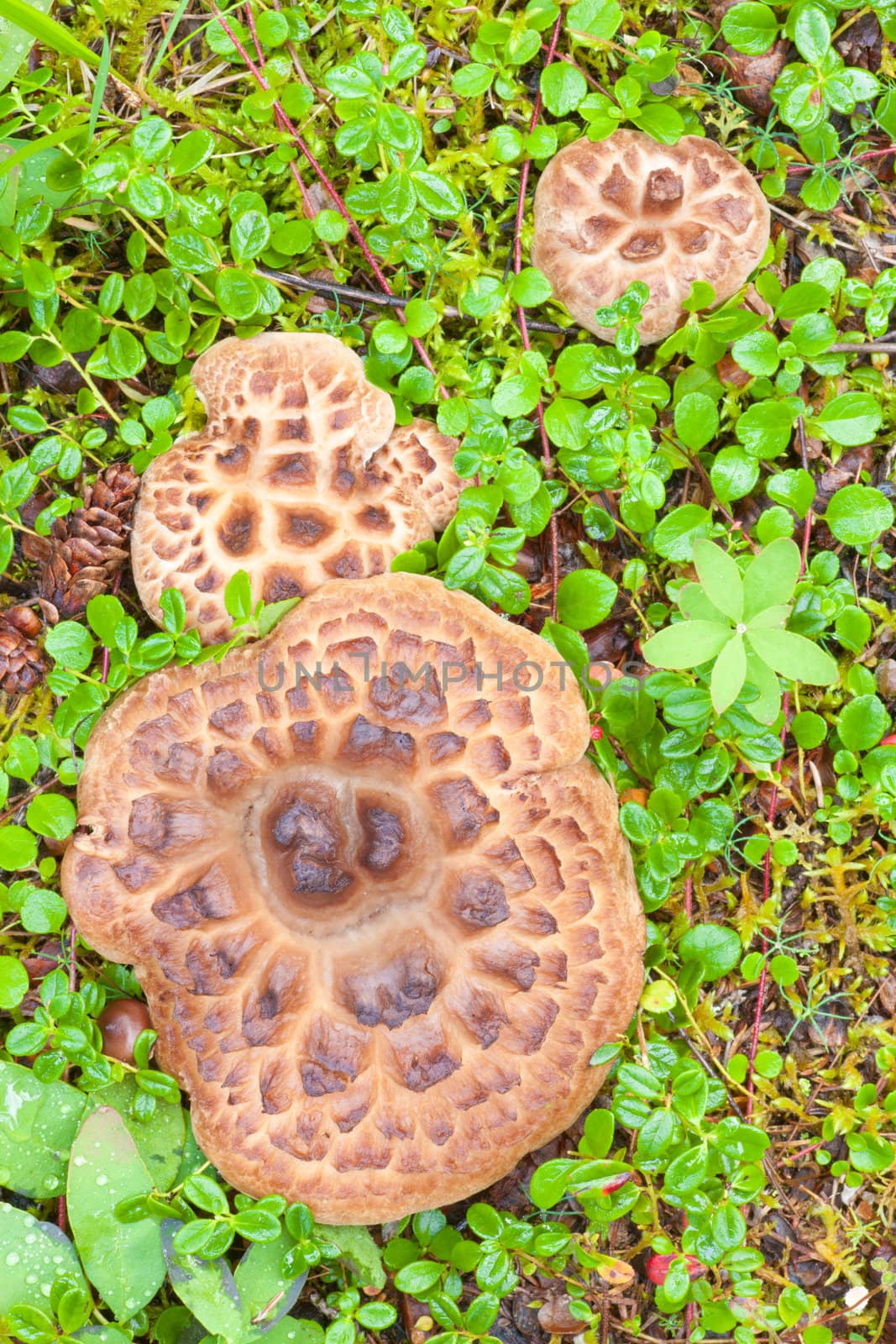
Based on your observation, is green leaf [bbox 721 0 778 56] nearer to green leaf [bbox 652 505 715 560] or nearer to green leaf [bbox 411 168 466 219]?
green leaf [bbox 411 168 466 219]

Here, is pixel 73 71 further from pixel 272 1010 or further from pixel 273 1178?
pixel 273 1178

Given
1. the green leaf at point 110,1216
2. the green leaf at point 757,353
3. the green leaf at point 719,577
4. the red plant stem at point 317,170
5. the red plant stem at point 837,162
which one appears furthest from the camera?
the red plant stem at point 837,162

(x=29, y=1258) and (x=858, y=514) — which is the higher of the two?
(x=858, y=514)

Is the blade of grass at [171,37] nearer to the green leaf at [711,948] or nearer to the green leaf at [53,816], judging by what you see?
the green leaf at [53,816]

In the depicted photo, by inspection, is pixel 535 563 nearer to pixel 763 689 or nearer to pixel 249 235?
pixel 763 689

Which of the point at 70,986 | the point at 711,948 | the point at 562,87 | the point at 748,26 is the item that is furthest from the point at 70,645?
the point at 748,26

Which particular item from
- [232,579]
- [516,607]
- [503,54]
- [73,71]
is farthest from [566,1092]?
[73,71]

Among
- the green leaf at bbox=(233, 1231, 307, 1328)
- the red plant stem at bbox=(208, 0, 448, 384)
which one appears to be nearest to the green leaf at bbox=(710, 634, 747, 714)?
the red plant stem at bbox=(208, 0, 448, 384)

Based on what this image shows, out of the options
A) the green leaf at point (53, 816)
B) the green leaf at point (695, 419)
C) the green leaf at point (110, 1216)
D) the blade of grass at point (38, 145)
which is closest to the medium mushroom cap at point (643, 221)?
the green leaf at point (695, 419)
